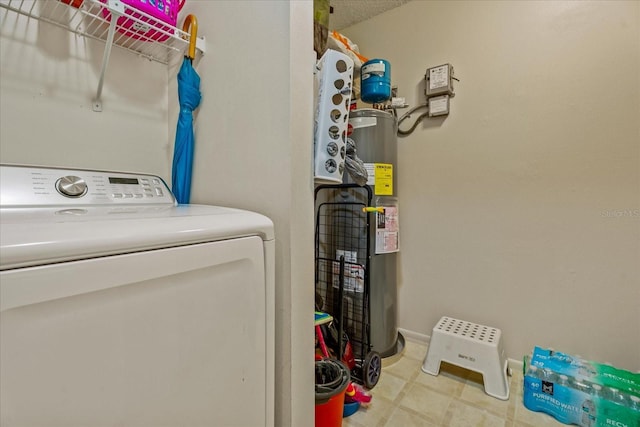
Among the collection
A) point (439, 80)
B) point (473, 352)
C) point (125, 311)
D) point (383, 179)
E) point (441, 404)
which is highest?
point (439, 80)

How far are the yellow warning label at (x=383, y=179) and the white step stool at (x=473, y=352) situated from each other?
35.3 inches

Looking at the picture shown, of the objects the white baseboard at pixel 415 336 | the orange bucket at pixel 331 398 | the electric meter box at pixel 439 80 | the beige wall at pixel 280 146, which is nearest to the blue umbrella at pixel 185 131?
the beige wall at pixel 280 146

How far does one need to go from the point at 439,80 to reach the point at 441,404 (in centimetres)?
190

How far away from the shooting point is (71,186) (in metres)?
0.76

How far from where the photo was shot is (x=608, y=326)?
1558mm

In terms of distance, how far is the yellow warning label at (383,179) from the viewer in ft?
6.01

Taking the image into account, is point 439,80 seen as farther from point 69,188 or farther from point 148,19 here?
point 69,188

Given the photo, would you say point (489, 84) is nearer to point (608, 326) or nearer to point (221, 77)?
point (608, 326)

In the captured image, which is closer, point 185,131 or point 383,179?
point 185,131

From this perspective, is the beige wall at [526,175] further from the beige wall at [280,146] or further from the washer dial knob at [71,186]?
the washer dial knob at [71,186]

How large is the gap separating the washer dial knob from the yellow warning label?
1.44 m

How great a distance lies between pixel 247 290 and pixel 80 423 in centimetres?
34

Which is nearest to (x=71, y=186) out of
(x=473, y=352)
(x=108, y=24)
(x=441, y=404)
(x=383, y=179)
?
(x=108, y=24)

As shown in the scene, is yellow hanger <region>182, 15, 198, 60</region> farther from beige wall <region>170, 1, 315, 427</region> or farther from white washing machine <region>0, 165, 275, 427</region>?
white washing machine <region>0, 165, 275, 427</region>
